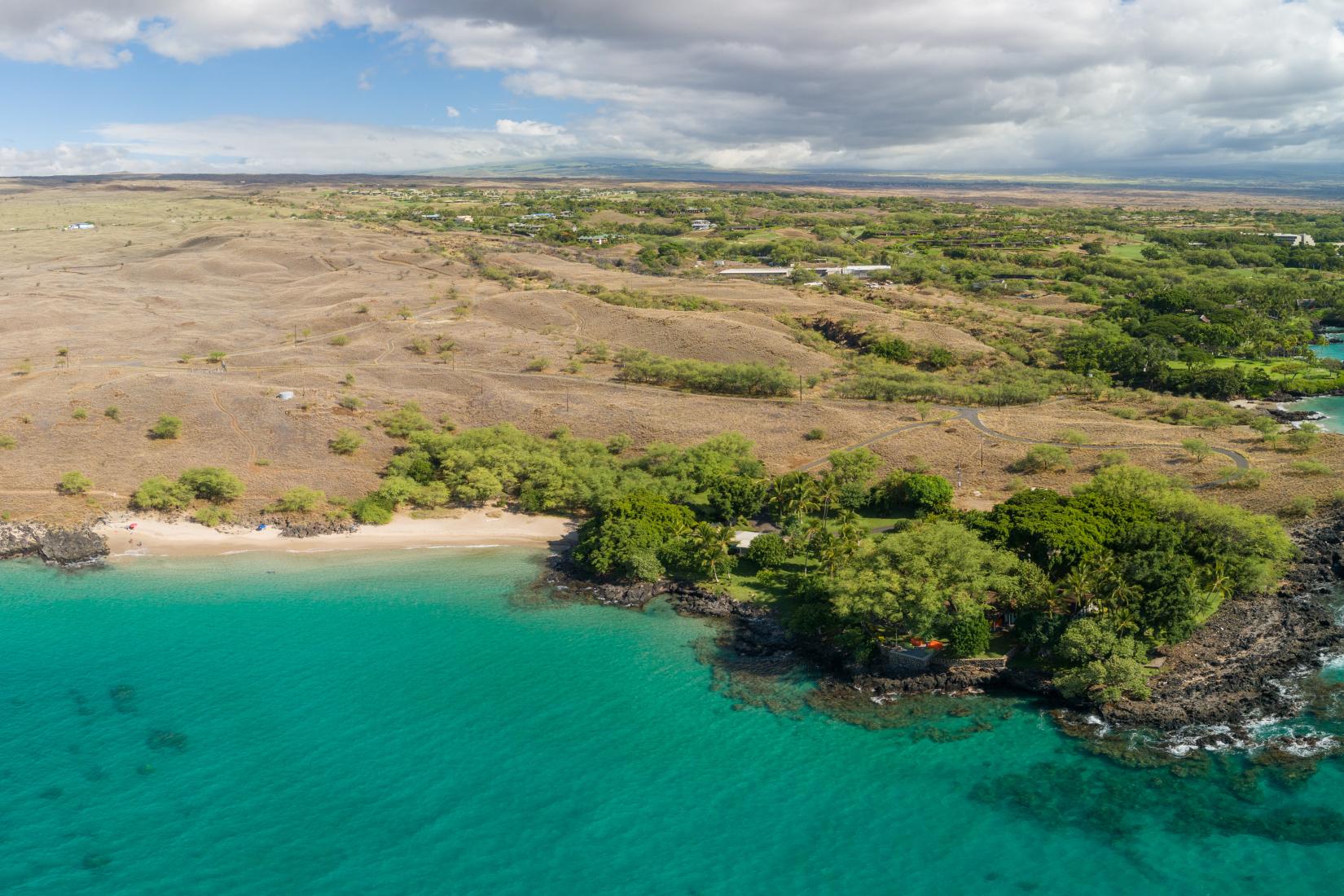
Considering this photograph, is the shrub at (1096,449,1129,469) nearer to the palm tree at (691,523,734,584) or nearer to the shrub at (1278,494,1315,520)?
the shrub at (1278,494,1315,520)

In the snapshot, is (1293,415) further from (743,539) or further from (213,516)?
(213,516)

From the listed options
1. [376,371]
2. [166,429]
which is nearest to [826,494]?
[376,371]

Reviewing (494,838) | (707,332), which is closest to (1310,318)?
(707,332)

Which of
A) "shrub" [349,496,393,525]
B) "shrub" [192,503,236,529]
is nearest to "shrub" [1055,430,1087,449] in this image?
"shrub" [349,496,393,525]

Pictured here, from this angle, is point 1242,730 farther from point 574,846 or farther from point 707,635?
point 574,846

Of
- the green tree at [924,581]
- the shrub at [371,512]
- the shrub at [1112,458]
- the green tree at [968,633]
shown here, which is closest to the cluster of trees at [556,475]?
the shrub at [371,512]

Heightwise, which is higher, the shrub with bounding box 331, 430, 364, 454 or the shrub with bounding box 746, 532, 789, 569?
the shrub with bounding box 331, 430, 364, 454

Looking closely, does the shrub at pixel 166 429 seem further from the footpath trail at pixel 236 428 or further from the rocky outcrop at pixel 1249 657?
the rocky outcrop at pixel 1249 657
